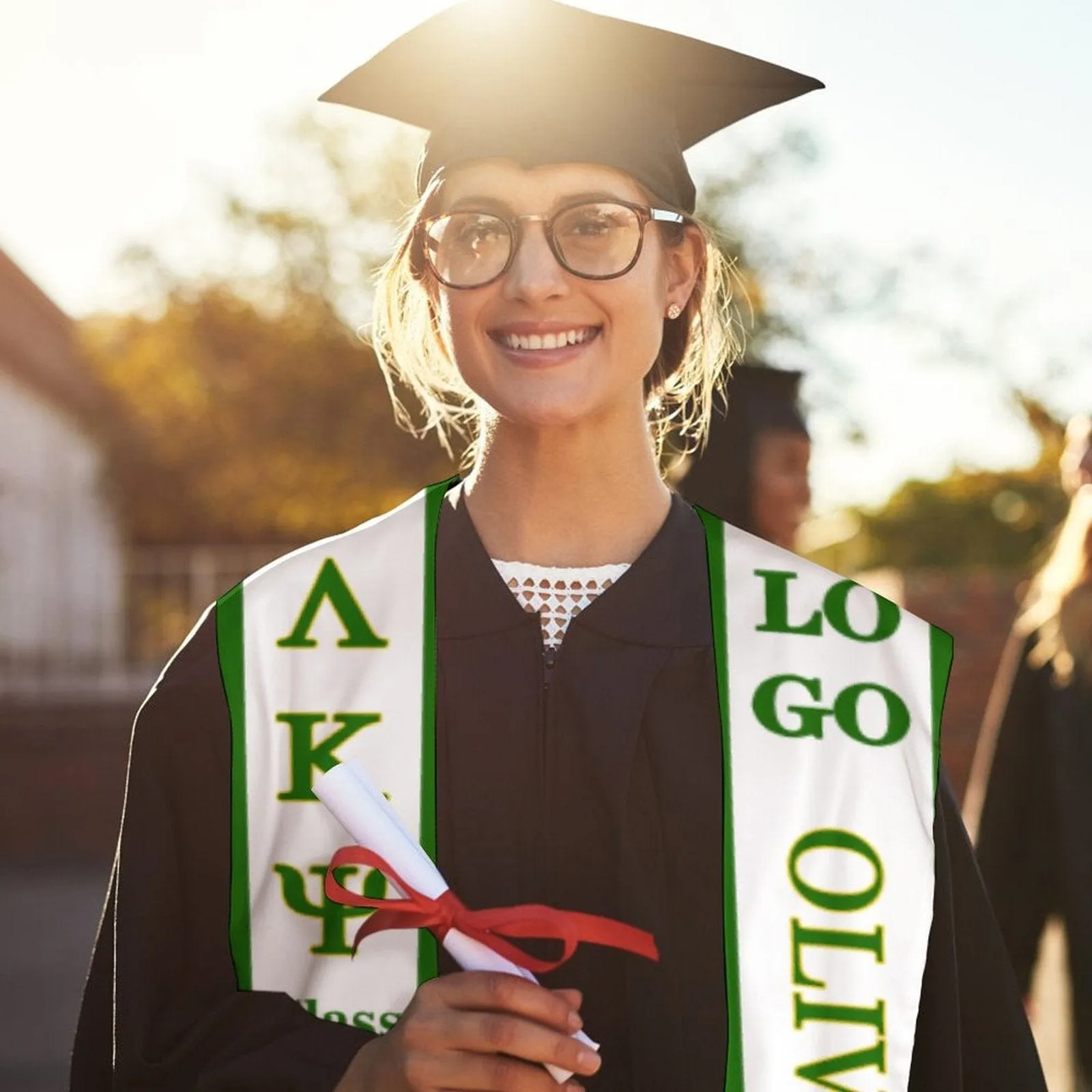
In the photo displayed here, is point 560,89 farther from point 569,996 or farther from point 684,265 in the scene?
point 569,996

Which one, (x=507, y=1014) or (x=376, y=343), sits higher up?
(x=376, y=343)

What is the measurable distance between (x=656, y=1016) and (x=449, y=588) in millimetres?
606

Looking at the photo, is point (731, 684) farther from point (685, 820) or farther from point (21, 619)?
point (21, 619)

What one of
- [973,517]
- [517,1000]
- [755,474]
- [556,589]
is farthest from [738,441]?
[973,517]

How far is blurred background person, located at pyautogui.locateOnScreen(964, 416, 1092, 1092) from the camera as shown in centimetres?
445

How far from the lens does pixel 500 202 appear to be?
6.88 feet

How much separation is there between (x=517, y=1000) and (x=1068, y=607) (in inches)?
137

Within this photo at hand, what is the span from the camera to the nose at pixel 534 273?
Answer: 2029 millimetres

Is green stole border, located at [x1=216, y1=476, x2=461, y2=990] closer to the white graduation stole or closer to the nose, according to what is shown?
the white graduation stole

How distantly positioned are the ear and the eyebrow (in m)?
0.13

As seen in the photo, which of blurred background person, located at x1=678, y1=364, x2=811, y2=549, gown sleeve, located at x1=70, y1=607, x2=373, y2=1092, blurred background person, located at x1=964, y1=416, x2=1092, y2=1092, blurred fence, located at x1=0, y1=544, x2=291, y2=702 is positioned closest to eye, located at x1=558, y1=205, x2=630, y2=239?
gown sleeve, located at x1=70, y1=607, x2=373, y2=1092

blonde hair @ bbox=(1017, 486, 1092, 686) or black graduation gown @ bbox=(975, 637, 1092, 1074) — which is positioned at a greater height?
blonde hair @ bbox=(1017, 486, 1092, 686)

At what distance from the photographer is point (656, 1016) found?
78.1 inches

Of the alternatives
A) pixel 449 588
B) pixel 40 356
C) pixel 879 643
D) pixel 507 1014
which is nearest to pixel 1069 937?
pixel 879 643
